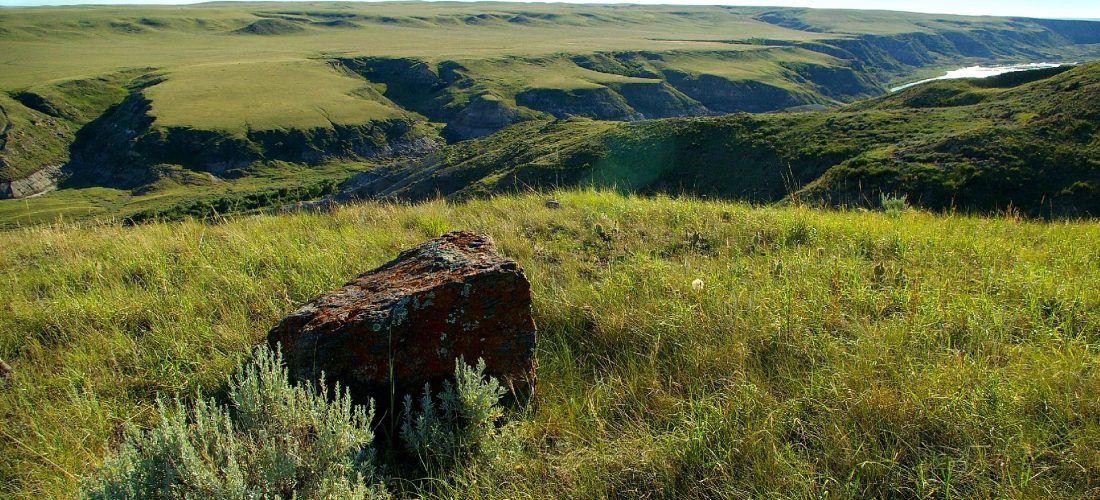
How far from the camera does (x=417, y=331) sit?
3.28m

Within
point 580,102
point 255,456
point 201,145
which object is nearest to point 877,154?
point 255,456

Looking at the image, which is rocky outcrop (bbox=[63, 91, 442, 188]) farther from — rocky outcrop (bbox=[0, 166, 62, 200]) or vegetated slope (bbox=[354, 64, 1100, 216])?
vegetated slope (bbox=[354, 64, 1100, 216])

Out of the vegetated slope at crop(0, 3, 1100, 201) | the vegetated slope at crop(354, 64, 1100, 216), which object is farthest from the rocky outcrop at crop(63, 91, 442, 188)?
the vegetated slope at crop(354, 64, 1100, 216)

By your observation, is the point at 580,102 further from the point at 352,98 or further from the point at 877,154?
the point at 877,154

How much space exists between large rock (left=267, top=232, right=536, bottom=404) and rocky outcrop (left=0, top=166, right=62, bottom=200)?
151438 millimetres

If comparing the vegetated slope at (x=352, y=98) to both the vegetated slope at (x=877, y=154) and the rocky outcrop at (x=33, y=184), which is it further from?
the vegetated slope at (x=877, y=154)

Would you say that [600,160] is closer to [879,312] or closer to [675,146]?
[675,146]

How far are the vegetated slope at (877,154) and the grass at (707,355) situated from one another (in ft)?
26.7

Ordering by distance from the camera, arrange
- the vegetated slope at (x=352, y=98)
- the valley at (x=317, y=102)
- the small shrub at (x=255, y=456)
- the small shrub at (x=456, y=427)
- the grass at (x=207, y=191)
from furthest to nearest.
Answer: the vegetated slope at (x=352, y=98) → the valley at (x=317, y=102) → the grass at (x=207, y=191) → the small shrub at (x=456, y=427) → the small shrub at (x=255, y=456)

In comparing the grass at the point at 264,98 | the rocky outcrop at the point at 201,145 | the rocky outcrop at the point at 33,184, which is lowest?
the rocky outcrop at the point at 33,184

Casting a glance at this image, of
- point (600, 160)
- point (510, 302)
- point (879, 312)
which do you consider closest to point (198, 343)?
point (510, 302)

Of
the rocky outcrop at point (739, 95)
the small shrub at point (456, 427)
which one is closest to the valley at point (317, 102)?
the rocky outcrop at point (739, 95)

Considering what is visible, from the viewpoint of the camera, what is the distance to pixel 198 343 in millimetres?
4137

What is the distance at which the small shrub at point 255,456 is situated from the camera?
2250 mm
